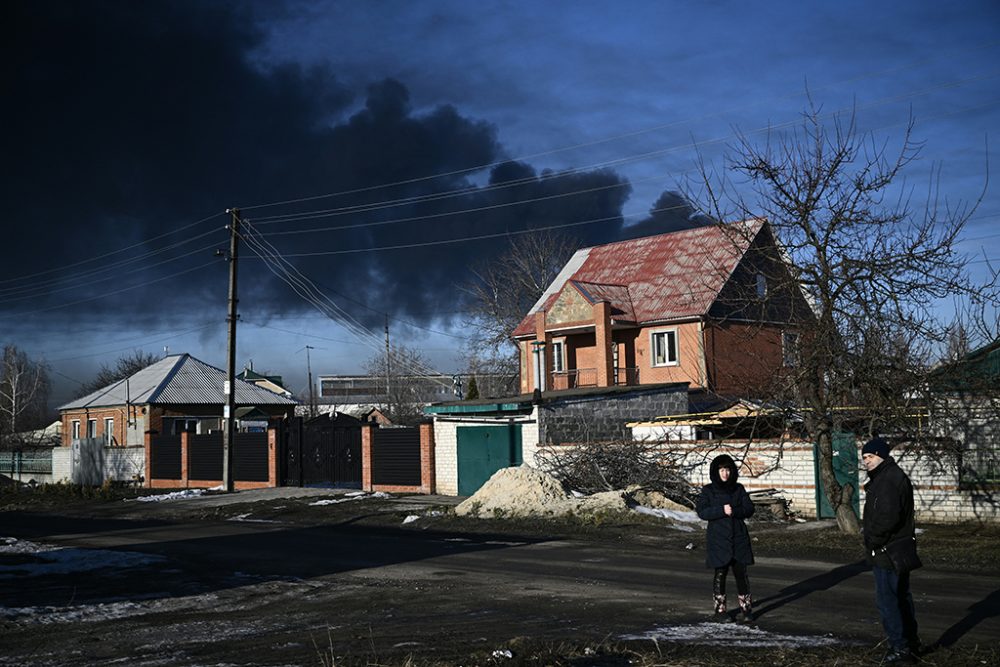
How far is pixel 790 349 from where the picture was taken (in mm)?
17859

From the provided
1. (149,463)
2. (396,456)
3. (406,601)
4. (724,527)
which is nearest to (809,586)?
(724,527)

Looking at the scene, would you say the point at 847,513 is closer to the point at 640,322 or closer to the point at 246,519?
the point at 246,519

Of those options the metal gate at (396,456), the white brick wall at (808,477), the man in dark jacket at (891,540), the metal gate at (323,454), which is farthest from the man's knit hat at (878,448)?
the metal gate at (323,454)

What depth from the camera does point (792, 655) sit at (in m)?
8.01

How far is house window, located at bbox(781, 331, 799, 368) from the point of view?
58.7 feet

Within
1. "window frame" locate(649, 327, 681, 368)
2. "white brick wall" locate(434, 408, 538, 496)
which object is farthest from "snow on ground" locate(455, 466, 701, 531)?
"window frame" locate(649, 327, 681, 368)

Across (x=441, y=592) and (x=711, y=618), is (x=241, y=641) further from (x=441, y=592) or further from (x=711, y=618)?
(x=711, y=618)

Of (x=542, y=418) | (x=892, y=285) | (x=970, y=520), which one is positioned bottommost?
(x=970, y=520)

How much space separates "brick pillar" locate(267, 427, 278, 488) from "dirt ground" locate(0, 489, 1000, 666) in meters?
13.7

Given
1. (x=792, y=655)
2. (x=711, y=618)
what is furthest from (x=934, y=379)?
(x=792, y=655)

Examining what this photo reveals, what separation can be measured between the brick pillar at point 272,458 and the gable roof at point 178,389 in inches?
660

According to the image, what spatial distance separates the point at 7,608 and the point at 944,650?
9.89m

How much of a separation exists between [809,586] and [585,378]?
31113 mm

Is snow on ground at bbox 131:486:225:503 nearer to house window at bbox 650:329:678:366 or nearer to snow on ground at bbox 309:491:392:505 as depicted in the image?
snow on ground at bbox 309:491:392:505
